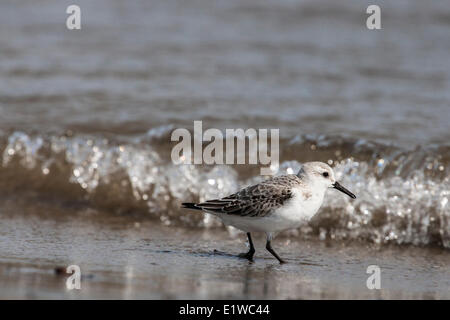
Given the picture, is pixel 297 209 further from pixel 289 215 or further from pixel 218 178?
pixel 218 178

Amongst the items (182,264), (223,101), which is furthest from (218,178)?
(223,101)

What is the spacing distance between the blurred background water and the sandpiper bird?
4.12 feet

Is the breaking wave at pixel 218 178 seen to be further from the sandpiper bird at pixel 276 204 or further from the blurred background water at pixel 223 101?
the sandpiper bird at pixel 276 204

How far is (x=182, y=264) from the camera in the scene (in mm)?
5785

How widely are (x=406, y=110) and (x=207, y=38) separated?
4387mm

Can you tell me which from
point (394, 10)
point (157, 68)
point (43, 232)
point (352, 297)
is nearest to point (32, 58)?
point (157, 68)

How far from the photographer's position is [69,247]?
Answer: 6.20 metres

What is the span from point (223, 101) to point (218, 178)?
235cm

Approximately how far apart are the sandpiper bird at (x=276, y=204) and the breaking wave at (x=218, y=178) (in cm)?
124

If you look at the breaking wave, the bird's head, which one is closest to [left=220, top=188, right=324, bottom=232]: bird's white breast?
the bird's head

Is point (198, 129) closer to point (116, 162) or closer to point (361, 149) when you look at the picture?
point (116, 162)

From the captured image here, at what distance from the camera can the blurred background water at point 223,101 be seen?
7652 mm

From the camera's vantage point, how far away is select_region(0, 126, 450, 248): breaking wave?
23.6ft

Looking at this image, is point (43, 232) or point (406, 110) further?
point (406, 110)
